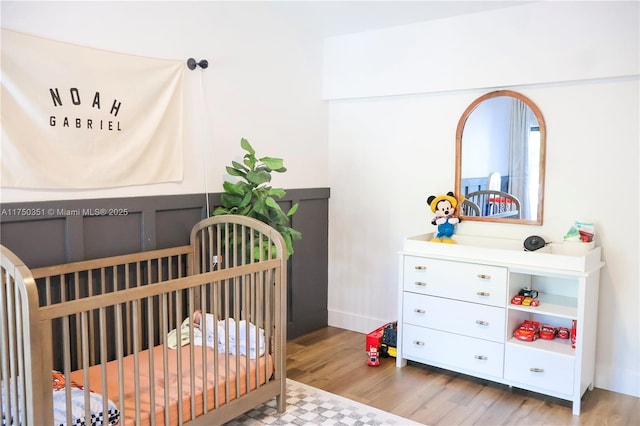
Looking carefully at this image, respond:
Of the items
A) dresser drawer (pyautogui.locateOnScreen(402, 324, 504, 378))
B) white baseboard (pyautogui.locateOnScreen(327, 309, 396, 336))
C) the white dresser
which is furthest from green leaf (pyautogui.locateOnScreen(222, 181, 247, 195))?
white baseboard (pyautogui.locateOnScreen(327, 309, 396, 336))

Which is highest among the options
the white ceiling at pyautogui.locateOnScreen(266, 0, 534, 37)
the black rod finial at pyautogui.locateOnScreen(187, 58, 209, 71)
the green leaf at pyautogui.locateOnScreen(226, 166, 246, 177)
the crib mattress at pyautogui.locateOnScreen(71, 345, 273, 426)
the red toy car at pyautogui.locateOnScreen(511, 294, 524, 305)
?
the white ceiling at pyautogui.locateOnScreen(266, 0, 534, 37)

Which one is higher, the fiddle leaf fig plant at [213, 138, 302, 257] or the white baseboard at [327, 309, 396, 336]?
the fiddle leaf fig plant at [213, 138, 302, 257]

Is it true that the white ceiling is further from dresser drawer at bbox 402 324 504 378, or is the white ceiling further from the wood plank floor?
the wood plank floor

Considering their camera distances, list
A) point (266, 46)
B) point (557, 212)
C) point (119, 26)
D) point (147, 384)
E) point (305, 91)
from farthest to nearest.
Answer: point (305, 91), point (266, 46), point (557, 212), point (119, 26), point (147, 384)

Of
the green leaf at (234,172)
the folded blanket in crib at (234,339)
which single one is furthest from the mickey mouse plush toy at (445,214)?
the folded blanket in crib at (234,339)

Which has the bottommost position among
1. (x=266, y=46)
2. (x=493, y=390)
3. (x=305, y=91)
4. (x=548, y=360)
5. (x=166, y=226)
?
(x=493, y=390)

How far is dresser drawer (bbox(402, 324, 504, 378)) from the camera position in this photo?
118 inches

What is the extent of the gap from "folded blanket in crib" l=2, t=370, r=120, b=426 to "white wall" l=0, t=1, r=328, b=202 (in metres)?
0.91

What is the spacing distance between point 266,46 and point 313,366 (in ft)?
6.91

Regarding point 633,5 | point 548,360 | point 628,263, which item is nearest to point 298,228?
point 548,360

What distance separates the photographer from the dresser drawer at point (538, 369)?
276 cm

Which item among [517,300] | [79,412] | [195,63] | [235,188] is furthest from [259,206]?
[517,300]

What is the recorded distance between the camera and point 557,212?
124 inches

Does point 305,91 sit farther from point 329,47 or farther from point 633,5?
point 633,5
